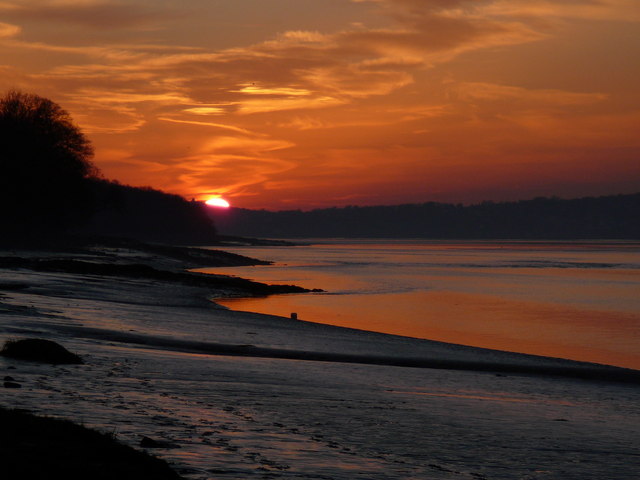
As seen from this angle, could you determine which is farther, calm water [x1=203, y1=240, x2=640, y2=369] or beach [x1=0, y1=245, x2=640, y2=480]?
calm water [x1=203, y1=240, x2=640, y2=369]

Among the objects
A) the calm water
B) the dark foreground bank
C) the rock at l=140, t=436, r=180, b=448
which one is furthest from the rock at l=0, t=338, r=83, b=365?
the calm water

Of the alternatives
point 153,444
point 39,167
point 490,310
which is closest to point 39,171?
point 39,167

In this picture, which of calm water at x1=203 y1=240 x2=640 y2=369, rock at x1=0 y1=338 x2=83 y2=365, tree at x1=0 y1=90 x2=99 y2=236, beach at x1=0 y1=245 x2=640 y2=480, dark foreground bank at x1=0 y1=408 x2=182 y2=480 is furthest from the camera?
tree at x1=0 y1=90 x2=99 y2=236

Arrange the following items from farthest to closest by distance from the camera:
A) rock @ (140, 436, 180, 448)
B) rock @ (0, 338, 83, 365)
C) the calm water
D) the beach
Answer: the calm water
rock @ (0, 338, 83, 365)
the beach
rock @ (140, 436, 180, 448)

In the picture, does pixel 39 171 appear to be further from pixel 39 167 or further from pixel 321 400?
pixel 321 400

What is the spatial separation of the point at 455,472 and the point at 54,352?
8.29 metres

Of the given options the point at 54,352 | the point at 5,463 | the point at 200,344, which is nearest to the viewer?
the point at 5,463

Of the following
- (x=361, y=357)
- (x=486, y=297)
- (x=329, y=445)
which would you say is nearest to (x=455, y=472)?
(x=329, y=445)

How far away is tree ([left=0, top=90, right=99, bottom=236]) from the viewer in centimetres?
8138

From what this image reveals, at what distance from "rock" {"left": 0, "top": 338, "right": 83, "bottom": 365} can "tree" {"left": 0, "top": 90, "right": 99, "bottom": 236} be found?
7084 centimetres

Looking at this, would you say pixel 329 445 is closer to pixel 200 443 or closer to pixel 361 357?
pixel 200 443

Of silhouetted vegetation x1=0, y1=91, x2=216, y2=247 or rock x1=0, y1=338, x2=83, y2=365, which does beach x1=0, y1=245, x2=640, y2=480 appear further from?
silhouetted vegetation x1=0, y1=91, x2=216, y2=247

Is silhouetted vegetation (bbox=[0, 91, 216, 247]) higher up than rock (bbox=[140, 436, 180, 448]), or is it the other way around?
silhouetted vegetation (bbox=[0, 91, 216, 247])

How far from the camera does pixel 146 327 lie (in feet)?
79.1
